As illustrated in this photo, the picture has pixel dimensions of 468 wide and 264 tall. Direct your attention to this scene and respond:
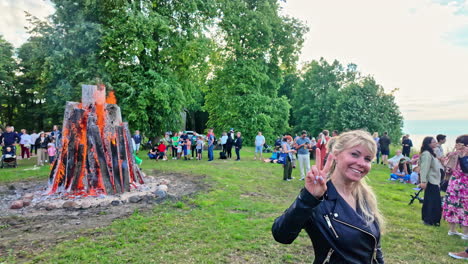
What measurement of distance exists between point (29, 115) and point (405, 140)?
46025mm

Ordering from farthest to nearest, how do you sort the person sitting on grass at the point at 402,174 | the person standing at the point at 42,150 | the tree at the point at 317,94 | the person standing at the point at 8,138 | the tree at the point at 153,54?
1. the tree at the point at 317,94
2. the tree at the point at 153,54
3. the person standing at the point at 42,150
4. the person standing at the point at 8,138
5. the person sitting on grass at the point at 402,174

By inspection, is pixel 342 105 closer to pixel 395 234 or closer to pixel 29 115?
pixel 395 234

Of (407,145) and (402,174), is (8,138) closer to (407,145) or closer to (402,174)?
(402,174)

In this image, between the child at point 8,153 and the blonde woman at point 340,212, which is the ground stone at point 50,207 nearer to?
the blonde woman at point 340,212

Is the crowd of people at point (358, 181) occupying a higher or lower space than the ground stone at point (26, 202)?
higher

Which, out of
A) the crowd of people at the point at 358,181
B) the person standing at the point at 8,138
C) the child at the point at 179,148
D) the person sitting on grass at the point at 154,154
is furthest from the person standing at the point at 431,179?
the person standing at the point at 8,138

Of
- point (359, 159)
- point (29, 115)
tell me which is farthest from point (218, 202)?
point (29, 115)

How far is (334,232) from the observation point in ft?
6.88

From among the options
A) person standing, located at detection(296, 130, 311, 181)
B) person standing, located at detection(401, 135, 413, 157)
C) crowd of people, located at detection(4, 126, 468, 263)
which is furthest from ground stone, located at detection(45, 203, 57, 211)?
person standing, located at detection(401, 135, 413, 157)

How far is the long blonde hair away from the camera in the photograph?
2369 mm

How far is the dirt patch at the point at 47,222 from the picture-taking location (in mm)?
5203

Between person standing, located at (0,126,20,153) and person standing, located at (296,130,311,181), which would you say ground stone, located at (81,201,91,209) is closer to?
person standing, located at (296,130,311,181)

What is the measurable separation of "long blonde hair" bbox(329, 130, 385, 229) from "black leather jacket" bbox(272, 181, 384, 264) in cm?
20

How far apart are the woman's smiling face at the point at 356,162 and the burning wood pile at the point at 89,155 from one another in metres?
7.84
